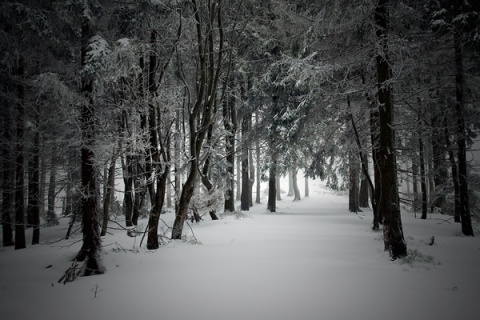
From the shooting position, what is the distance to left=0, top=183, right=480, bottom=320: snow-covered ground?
364 cm

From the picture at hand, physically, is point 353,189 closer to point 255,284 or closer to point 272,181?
point 272,181

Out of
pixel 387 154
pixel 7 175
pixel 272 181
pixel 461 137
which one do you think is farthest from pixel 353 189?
pixel 7 175

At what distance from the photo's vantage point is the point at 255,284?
452cm

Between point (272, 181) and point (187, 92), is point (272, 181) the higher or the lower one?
the lower one

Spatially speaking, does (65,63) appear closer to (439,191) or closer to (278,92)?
(278,92)

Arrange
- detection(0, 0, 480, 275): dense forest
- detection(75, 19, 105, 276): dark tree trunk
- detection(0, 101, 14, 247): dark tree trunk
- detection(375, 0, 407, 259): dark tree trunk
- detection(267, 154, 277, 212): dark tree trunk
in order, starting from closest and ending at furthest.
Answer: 1. detection(75, 19, 105, 276): dark tree trunk
2. detection(0, 0, 480, 275): dense forest
3. detection(375, 0, 407, 259): dark tree trunk
4. detection(0, 101, 14, 247): dark tree trunk
5. detection(267, 154, 277, 212): dark tree trunk

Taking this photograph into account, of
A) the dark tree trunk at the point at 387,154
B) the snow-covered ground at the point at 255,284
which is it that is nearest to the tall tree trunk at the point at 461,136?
the snow-covered ground at the point at 255,284

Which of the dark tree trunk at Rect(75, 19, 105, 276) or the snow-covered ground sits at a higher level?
the dark tree trunk at Rect(75, 19, 105, 276)

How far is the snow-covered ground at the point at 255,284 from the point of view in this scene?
11.9 ft

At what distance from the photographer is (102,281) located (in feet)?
Answer: 16.4

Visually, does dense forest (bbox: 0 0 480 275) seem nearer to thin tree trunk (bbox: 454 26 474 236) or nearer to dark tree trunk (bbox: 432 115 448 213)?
thin tree trunk (bbox: 454 26 474 236)

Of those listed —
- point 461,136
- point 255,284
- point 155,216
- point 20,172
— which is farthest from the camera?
point 20,172

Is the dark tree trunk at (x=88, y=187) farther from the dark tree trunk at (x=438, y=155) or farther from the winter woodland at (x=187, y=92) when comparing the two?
the dark tree trunk at (x=438, y=155)

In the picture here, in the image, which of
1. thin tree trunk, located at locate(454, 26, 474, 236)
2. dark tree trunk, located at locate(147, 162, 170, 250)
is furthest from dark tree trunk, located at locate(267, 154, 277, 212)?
dark tree trunk, located at locate(147, 162, 170, 250)
